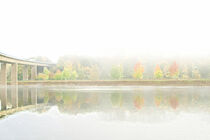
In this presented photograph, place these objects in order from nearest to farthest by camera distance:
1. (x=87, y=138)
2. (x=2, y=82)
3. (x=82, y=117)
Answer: (x=87, y=138)
(x=82, y=117)
(x=2, y=82)

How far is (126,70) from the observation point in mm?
80938

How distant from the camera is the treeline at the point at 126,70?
6091cm

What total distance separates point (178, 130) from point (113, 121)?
2.72 metres

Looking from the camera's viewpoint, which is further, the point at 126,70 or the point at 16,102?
the point at 126,70

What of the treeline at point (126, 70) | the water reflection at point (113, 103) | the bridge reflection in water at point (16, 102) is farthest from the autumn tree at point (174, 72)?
the bridge reflection in water at point (16, 102)

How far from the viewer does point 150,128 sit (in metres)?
7.98

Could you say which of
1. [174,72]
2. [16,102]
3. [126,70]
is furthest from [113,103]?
[126,70]

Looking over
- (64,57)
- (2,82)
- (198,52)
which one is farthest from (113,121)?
(198,52)

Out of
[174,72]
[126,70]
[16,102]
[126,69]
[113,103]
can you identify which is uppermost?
[126,69]

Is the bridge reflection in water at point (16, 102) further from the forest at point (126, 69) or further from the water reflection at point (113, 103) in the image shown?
the forest at point (126, 69)

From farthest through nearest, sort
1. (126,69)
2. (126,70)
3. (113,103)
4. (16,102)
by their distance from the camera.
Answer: (126,69) → (126,70) → (16,102) → (113,103)

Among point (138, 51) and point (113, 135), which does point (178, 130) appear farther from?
point (138, 51)

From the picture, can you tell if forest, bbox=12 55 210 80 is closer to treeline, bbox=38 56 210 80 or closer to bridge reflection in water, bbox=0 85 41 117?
treeline, bbox=38 56 210 80

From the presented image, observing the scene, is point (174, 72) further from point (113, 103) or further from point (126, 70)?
point (113, 103)
